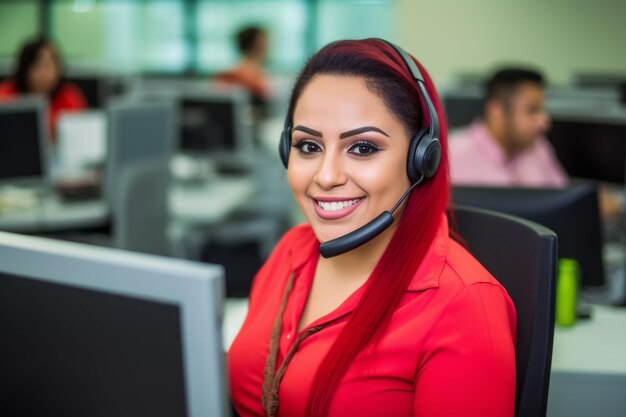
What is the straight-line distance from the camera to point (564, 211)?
5.19 ft

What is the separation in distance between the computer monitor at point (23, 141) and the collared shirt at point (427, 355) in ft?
7.27

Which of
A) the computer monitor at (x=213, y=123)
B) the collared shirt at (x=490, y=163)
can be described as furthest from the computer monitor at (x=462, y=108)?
the computer monitor at (x=213, y=123)

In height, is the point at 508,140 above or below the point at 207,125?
above

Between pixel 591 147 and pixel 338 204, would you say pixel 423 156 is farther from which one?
pixel 591 147

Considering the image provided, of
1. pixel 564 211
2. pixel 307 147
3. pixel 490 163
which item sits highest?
pixel 307 147

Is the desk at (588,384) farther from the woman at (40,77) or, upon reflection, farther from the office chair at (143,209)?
the woman at (40,77)

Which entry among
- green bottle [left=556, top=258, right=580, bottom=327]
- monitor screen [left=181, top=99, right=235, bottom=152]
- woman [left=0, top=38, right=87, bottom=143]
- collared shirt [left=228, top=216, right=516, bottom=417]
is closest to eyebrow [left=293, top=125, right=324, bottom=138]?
collared shirt [left=228, top=216, right=516, bottom=417]

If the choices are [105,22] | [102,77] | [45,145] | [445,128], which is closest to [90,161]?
[45,145]

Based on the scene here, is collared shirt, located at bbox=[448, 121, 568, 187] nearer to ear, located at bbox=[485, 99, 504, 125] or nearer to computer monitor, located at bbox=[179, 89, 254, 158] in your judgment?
ear, located at bbox=[485, 99, 504, 125]

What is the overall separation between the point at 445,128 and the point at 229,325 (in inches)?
26.3

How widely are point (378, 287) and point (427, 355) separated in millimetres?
124

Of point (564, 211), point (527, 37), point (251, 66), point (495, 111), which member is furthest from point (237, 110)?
point (564, 211)

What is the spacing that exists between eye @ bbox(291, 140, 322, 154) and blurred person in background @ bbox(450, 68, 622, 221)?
5.24ft

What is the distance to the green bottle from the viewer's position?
63.7 inches
